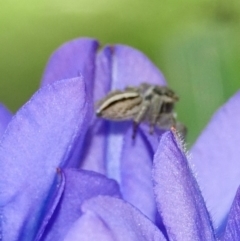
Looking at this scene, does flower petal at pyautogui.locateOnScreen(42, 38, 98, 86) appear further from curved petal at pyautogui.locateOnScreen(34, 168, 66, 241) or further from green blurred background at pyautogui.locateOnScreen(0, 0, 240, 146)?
green blurred background at pyautogui.locateOnScreen(0, 0, 240, 146)

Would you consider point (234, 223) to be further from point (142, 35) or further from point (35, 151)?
point (142, 35)

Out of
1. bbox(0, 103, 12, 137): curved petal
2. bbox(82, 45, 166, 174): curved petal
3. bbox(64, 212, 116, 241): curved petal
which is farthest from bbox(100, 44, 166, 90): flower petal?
bbox(64, 212, 116, 241): curved petal

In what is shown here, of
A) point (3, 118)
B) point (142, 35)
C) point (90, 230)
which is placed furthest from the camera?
point (142, 35)

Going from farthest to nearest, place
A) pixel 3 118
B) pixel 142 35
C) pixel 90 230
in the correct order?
pixel 142 35, pixel 3 118, pixel 90 230

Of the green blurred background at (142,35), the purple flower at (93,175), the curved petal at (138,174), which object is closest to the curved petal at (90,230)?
the purple flower at (93,175)

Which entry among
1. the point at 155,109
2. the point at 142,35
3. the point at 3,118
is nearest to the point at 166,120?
the point at 155,109

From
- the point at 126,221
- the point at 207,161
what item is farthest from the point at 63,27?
the point at 126,221

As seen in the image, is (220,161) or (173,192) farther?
(220,161)
